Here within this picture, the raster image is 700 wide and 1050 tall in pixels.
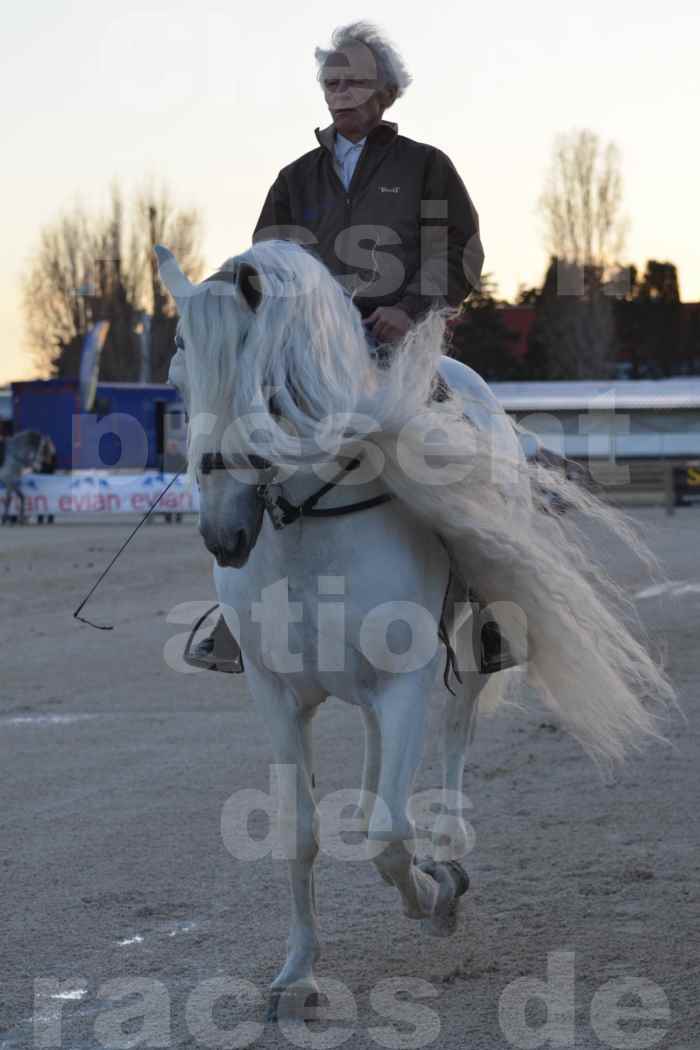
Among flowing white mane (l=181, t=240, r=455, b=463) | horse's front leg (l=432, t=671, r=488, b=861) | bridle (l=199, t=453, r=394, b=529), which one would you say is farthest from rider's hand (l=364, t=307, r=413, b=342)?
horse's front leg (l=432, t=671, r=488, b=861)

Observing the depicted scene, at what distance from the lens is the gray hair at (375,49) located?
482 cm

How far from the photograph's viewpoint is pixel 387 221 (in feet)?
15.6

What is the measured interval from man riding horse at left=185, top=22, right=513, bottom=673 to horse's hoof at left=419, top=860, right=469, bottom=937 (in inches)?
26.8

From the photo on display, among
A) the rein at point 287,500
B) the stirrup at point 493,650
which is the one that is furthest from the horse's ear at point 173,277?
the stirrup at point 493,650

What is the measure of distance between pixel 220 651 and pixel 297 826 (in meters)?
0.74

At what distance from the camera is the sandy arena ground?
4066 millimetres

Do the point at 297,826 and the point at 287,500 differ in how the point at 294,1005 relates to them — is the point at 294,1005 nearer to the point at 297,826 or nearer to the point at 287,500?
the point at 297,826

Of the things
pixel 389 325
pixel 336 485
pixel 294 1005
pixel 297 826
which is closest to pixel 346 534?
pixel 336 485

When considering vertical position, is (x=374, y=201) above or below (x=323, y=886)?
above

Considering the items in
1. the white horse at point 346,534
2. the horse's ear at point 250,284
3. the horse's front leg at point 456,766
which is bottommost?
the horse's front leg at point 456,766

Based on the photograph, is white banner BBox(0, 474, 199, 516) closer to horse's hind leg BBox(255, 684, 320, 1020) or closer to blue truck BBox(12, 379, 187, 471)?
blue truck BBox(12, 379, 187, 471)

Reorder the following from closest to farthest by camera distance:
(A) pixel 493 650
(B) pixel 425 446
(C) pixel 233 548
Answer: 1. (C) pixel 233 548
2. (B) pixel 425 446
3. (A) pixel 493 650

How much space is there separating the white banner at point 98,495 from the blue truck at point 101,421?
135cm

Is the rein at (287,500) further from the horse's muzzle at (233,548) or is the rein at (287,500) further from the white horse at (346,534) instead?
the horse's muzzle at (233,548)
